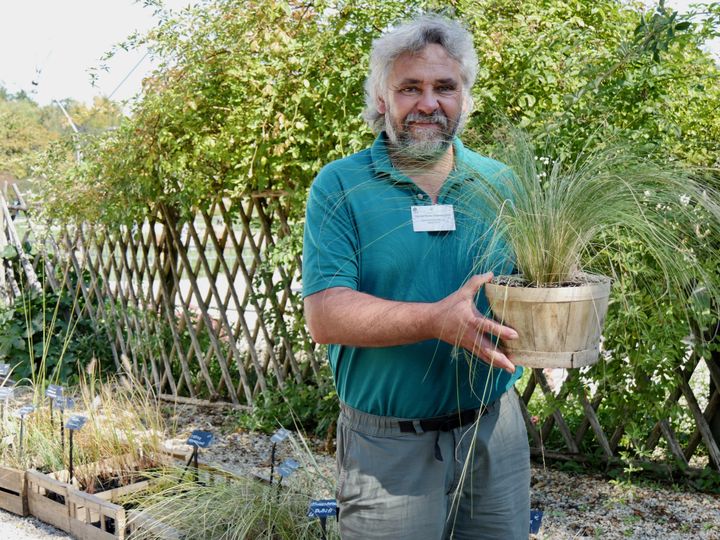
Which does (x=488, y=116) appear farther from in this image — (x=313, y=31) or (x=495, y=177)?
(x=495, y=177)

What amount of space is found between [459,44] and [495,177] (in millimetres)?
282

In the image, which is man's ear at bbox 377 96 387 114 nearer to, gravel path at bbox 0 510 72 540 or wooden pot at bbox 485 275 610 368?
wooden pot at bbox 485 275 610 368

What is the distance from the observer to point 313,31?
364 cm

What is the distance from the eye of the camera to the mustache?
5.25 ft

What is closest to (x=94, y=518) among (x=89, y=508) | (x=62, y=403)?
(x=89, y=508)

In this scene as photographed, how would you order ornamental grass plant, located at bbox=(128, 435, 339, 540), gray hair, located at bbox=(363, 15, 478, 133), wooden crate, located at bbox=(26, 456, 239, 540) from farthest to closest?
wooden crate, located at bbox=(26, 456, 239, 540)
ornamental grass plant, located at bbox=(128, 435, 339, 540)
gray hair, located at bbox=(363, 15, 478, 133)

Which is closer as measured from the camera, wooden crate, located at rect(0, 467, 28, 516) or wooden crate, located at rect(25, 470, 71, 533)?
wooden crate, located at rect(25, 470, 71, 533)

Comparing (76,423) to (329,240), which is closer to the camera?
(329,240)

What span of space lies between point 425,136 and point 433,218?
171 millimetres

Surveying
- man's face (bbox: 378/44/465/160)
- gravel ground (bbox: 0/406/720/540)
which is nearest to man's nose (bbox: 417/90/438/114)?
man's face (bbox: 378/44/465/160)

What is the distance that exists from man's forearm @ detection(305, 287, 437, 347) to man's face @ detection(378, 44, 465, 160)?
336 millimetres

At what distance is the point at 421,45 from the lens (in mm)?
1611

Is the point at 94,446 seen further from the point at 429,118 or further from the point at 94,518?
the point at 429,118

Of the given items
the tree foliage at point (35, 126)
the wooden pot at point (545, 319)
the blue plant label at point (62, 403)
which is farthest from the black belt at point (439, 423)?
the tree foliage at point (35, 126)
